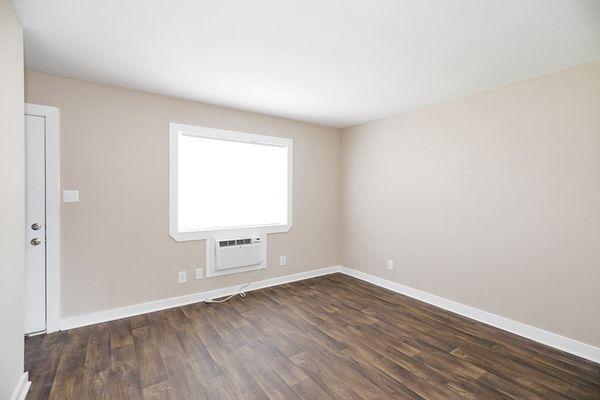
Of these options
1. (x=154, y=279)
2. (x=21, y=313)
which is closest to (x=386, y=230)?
(x=154, y=279)

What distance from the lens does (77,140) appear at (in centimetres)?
265

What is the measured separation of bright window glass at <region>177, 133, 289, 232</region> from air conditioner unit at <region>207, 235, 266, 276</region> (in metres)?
0.21

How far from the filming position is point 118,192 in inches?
112

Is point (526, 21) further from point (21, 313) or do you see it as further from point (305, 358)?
point (21, 313)

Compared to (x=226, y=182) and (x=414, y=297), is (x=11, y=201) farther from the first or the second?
(x=414, y=297)

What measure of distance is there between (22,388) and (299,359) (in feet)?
5.97

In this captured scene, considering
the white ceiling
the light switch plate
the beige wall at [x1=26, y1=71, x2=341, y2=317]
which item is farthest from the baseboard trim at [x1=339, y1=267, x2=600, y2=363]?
the light switch plate

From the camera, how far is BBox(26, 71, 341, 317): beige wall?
2623 mm

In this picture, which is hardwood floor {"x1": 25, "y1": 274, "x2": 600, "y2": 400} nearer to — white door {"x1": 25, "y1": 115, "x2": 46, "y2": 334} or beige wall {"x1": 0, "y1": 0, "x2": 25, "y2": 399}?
white door {"x1": 25, "y1": 115, "x2": 46, "y2": 334}

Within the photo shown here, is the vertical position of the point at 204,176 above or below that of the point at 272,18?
below

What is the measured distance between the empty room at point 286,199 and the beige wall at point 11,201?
2 centimetres

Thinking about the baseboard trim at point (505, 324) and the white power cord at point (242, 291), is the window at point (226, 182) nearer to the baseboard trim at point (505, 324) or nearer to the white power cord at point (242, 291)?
the white power cord at point (242, 291)

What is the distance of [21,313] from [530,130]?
4251 mm

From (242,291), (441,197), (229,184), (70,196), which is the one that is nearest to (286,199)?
(229,184)
